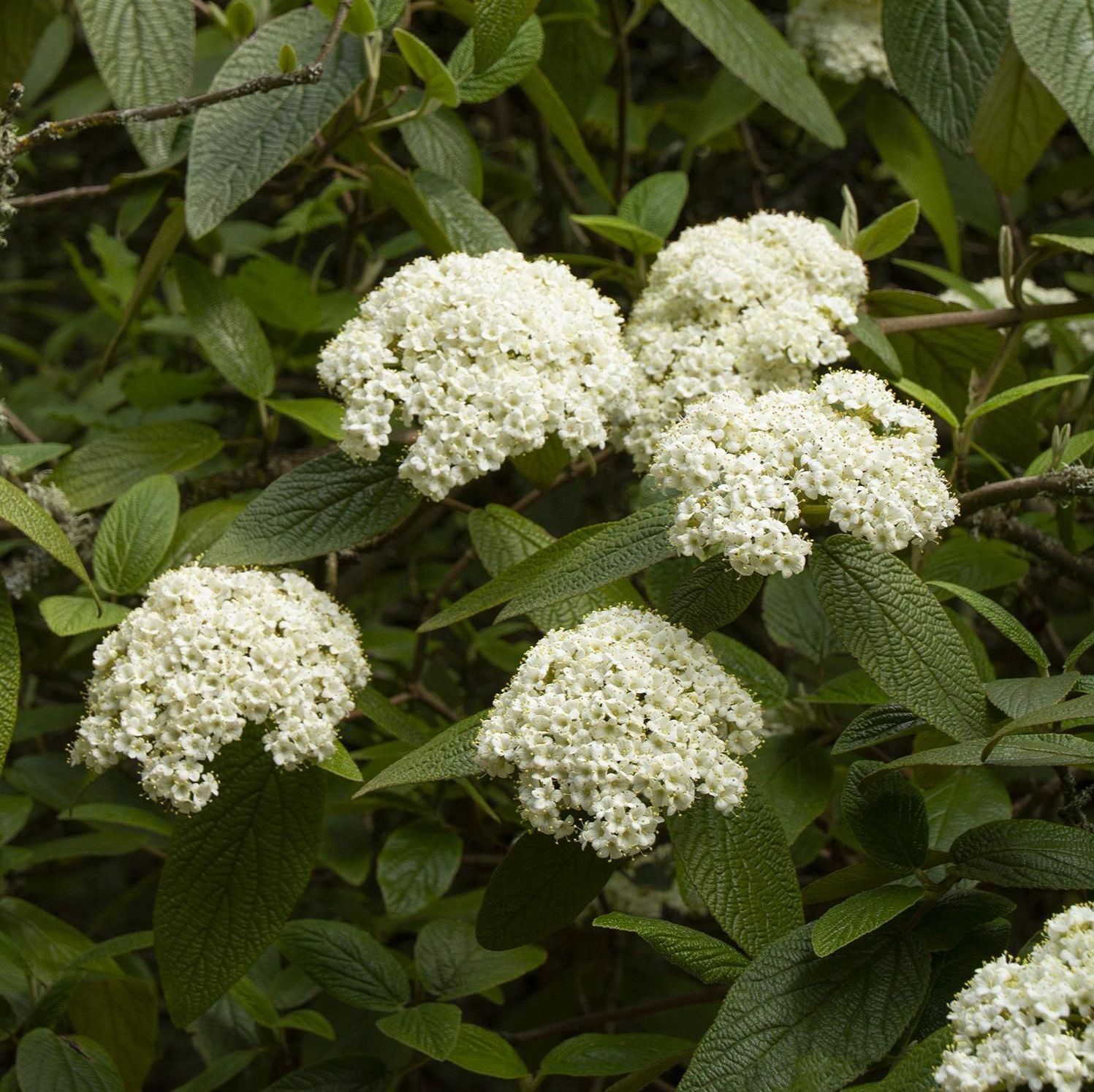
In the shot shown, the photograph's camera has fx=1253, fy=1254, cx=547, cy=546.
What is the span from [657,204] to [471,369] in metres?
0.69

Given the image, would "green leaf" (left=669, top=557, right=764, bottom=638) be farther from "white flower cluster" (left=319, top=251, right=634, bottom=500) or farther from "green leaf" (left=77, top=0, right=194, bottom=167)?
"green leaf" (left=77, top=0, right=194, bottom=167)

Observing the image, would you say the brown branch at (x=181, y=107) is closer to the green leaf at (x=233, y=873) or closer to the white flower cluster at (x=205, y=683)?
the white flower cluster at (x=205, y=683)

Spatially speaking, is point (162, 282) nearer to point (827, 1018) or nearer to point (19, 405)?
point (19, 405)

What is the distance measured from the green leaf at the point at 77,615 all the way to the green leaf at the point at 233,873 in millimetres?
215

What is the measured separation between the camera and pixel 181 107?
4.85 feet

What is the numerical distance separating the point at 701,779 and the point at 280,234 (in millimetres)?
1611

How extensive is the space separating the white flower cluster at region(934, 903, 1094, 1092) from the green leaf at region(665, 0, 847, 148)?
1294 millimetres

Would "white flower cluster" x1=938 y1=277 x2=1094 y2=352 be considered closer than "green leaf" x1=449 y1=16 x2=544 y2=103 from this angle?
No

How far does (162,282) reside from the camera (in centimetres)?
275

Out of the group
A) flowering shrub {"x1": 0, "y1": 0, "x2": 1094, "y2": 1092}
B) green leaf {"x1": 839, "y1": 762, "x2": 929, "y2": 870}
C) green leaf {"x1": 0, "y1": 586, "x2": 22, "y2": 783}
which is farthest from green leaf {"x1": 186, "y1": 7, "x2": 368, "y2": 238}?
green leaf {"x1": 839, "y1": 762, "x2": 929, "y2": 870}

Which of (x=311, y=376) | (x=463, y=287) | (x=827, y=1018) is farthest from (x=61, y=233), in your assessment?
(x=827, y=1018)

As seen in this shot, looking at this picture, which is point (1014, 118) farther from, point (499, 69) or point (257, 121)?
point (257, 121)

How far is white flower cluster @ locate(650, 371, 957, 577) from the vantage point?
3.77 ft

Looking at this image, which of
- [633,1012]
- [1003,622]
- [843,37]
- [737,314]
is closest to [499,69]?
[737,314]
